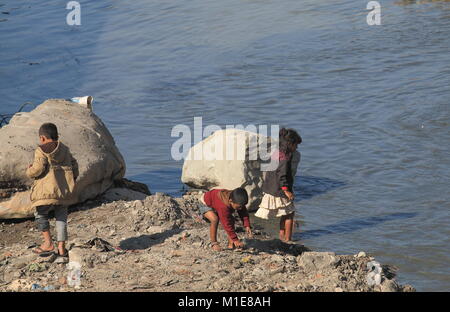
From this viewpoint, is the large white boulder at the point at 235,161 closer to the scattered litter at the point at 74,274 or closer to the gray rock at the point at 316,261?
the gray rock at the point at 316,261

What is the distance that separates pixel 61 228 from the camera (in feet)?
26.3

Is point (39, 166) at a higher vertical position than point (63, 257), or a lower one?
higher

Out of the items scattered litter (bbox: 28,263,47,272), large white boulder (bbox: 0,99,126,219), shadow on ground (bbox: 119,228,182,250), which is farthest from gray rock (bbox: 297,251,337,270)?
large white boulder (bbox: 0,99,126,219)

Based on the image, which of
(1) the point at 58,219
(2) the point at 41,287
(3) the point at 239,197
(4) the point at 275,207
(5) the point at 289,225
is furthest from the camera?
(5) the point at 289,225

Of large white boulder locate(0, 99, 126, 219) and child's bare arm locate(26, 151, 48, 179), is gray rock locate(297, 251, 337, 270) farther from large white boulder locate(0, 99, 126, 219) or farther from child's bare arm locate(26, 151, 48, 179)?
large white boulder locate(0, 99, 126, 219)

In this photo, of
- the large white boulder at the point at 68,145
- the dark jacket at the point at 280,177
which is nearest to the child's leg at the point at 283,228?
the dark jacket at the point at 280,177

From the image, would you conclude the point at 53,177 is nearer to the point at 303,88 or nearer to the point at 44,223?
the point at 44,223

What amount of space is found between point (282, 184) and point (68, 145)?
9.02 feet

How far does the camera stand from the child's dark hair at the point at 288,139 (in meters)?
8.98

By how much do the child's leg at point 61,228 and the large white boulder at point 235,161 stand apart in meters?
3.17

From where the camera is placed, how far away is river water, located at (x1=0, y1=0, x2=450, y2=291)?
35.3ft

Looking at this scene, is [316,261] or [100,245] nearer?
[316,261]

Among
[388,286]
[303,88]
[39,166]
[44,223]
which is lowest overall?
[388,286]

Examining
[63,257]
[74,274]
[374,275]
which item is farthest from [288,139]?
[74,274]
